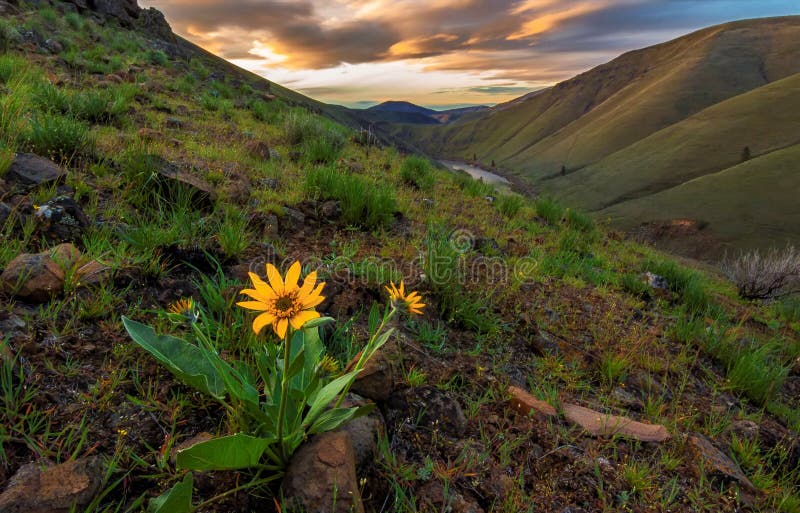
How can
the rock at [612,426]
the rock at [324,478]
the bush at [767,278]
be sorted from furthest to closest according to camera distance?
the bush at [767,278]
the rock at [612,426]
the rock at [324,478]

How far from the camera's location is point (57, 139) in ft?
11.3


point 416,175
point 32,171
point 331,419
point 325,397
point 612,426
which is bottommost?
point 612,426

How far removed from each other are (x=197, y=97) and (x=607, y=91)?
198m

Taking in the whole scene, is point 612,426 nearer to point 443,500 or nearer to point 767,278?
point 443,500

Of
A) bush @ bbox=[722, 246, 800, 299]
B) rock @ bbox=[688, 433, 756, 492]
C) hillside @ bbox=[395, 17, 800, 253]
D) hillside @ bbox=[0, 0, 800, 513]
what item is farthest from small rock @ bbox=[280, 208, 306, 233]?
hillside @ bbox=[395, 17, 800, 253]

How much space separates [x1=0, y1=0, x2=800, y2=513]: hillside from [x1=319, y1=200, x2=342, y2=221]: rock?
3cm

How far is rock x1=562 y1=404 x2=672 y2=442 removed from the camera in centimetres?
216

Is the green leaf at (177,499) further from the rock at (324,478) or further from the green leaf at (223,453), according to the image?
the rock at (324,478)

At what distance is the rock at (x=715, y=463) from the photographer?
202cm

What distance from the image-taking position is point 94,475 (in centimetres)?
126

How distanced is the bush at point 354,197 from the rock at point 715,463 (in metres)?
3.11

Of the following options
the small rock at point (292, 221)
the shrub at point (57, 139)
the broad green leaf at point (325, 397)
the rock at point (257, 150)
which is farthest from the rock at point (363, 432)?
the rock at point (257, 150)

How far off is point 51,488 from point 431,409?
146 cm

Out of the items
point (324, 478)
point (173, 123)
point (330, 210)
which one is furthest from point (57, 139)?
point (324, 478)
